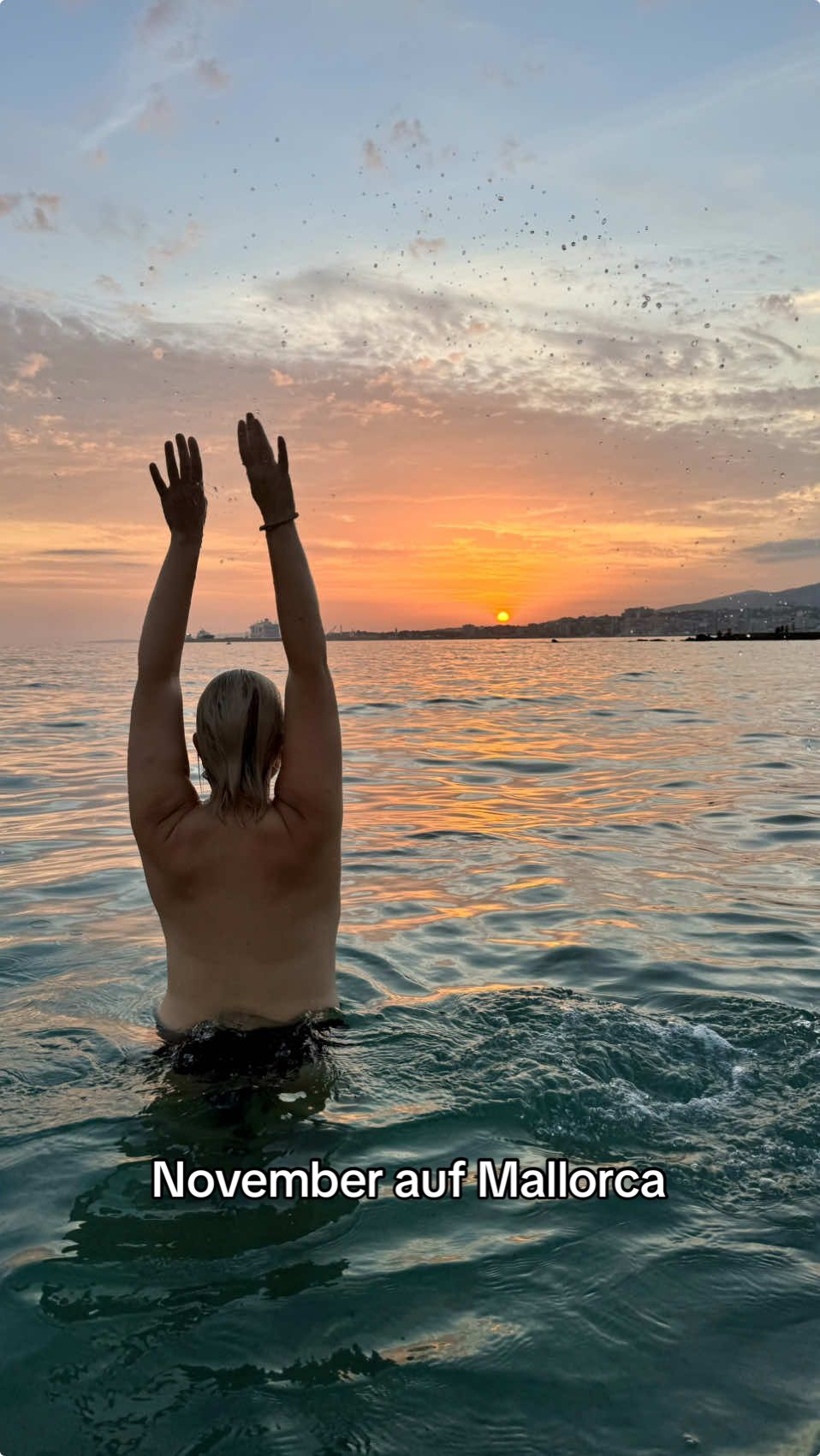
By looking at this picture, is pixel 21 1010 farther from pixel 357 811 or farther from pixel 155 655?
pixel 357 811

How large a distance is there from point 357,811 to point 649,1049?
27.4 feet

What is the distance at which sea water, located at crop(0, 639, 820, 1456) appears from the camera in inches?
113

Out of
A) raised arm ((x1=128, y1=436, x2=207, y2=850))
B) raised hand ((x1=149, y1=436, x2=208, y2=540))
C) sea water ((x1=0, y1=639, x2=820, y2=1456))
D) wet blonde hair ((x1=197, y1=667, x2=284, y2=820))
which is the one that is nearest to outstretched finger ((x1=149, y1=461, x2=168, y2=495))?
raised hand ((x1=149, y1=436, x2=208, y2=540))

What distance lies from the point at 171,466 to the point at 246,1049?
244 centimetres

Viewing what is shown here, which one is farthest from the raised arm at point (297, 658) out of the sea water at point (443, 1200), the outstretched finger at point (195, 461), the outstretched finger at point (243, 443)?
the sea water at point (443, 1200)

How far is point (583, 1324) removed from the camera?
321cm

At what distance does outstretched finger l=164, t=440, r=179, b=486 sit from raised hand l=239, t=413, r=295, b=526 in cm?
39

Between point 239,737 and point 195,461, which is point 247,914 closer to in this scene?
point 239,737

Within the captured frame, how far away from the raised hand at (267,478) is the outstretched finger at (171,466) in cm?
39

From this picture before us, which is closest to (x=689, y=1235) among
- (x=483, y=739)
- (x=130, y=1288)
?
(x=130, y=1288)

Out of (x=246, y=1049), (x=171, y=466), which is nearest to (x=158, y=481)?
(x=171, y=466)

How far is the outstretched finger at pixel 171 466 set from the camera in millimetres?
4328

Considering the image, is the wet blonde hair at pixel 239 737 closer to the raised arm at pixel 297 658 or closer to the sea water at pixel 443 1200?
the raised arm at pixel 297 658

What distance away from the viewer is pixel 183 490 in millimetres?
4359
